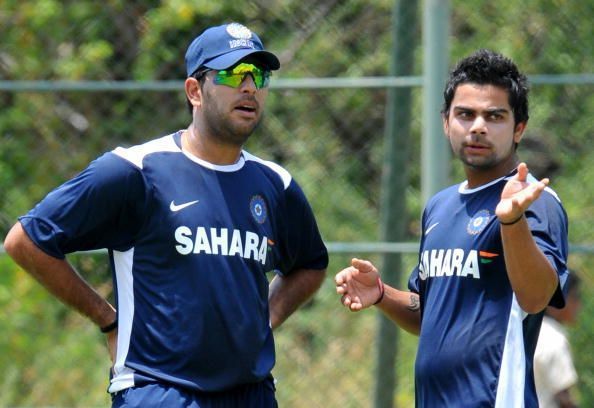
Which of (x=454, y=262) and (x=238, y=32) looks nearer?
(x=454, y=262)

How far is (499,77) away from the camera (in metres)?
4.30

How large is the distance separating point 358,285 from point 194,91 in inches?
35.5

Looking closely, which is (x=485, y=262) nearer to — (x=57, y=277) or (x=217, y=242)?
(x=217, y=242)

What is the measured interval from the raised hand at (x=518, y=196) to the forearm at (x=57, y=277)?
153 centimetres

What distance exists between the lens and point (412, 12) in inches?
271

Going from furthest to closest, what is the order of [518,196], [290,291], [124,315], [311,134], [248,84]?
[311,134] → [290,291] → [248,84] → [124,315] → [518,196]

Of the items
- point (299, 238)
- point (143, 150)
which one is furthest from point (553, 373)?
point (143, 150)

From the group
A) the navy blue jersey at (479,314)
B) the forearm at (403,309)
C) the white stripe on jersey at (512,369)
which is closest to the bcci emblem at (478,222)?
the navy blue jersey at (479,314)

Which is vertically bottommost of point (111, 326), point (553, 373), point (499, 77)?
point (553, 373)

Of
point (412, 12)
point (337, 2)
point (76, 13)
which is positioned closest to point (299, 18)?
point (337, 2)

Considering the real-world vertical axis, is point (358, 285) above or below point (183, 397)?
above

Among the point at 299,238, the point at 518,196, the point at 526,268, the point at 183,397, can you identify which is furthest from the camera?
the point at 299,238

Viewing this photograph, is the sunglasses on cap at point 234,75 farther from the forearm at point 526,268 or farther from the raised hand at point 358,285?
the forearm at point 526,268

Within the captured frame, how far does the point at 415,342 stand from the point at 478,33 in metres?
1.73
